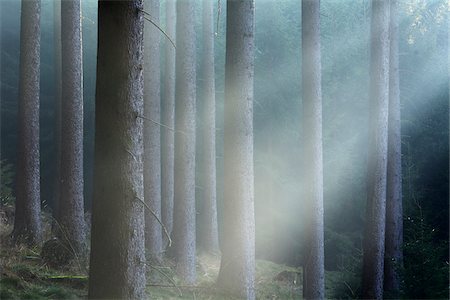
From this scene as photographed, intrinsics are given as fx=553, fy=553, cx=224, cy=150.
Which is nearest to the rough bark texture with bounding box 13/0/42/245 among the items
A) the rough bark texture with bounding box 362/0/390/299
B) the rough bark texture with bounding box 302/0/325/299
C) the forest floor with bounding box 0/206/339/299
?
the forest floor with bounding box 0/206/339/299

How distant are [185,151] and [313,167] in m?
2.97

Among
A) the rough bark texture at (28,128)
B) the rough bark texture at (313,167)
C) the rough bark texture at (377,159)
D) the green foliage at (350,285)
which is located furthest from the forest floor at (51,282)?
the rough bark texture at (377,159)

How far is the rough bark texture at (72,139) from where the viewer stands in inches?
423

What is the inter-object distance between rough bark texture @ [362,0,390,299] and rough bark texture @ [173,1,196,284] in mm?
4074

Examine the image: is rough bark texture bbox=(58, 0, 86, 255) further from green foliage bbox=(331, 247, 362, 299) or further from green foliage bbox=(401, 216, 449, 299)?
green foliage bbox=(331, 247, 362, 299)

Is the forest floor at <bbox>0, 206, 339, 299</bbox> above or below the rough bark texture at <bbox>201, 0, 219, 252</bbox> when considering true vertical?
below

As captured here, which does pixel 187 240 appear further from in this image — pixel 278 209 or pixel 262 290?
pixel 278 209

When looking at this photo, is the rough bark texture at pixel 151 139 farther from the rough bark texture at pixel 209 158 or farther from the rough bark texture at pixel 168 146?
the rough bark texture at pixel 209 158

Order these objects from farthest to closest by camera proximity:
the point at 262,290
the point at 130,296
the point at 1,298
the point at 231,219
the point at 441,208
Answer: the point at 441,208 < the point at 262,290 < the point at 231,219 < the point at 1,298 < the point at 130,296

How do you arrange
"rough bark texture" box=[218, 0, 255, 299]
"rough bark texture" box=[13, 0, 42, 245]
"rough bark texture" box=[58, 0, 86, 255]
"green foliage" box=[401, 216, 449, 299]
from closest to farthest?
"rough bark texture" box=[218, 0, 255, 299]
"rough bark texture" box=[58, 0, 86, 255]
"green foliage" box=[401, 216, 449, 299]
"rough bark texture" box=[13, 0, 42, 245]

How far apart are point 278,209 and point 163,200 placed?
10713 mm

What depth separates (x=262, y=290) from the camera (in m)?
13.9

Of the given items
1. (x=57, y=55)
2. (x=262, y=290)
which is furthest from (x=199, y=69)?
(x=262, y=290)

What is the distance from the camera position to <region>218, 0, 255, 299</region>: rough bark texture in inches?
349
